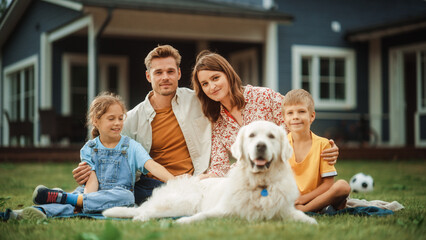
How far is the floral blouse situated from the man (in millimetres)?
130

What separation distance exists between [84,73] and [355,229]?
1276cm

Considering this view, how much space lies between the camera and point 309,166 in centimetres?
429

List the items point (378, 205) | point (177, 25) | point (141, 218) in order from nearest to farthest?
point (141, 218) → point (378, 205) → point (177, 25)

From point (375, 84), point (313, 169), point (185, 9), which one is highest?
point (185, 9)

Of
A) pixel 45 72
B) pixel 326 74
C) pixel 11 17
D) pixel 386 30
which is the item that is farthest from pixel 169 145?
pixel 11 17

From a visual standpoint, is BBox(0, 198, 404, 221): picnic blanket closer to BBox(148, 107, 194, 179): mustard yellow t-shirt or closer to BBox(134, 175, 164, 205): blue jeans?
BBox(134, 175, 164, 205): blue jeans

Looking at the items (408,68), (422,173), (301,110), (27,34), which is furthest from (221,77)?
(408,68)

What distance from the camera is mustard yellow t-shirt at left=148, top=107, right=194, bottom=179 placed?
516cm

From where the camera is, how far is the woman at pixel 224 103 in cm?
482

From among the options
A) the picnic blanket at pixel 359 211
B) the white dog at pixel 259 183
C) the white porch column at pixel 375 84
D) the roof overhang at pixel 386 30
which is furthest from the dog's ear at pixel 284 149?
the white porch column at pixel 375 84

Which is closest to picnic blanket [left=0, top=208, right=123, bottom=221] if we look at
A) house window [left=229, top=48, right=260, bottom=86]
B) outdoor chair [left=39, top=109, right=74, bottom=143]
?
outdoor chair [left=39, top=109, right=74, bottom=143]

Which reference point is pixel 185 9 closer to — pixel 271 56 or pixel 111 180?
pixel 271 56

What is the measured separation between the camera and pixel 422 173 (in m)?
9.27

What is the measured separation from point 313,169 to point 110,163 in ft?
6.22
